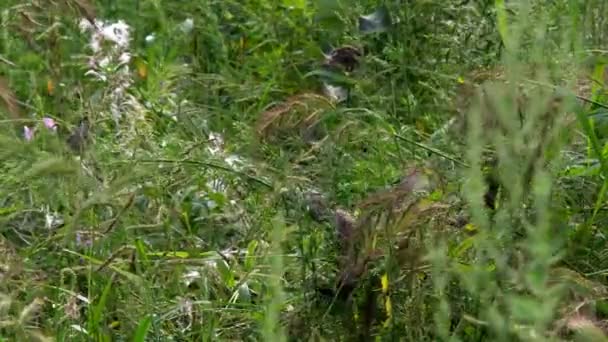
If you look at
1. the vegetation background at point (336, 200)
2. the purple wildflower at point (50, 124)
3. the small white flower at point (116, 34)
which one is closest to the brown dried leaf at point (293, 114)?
the vegetation background at point (336, 200)

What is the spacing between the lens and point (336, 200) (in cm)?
219

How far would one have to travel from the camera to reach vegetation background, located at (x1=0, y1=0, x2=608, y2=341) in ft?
5.69

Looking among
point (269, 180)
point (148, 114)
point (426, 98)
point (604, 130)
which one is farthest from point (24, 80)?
point (604, 130)

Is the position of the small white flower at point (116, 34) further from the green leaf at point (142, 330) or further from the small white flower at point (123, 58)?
the green leaf at point (142, 330)

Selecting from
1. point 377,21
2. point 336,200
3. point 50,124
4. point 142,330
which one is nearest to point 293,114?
point 336,200

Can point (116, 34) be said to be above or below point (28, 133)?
above

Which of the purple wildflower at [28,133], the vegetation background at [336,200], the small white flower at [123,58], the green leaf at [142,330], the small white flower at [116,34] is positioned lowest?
the green leaf at [142,330]

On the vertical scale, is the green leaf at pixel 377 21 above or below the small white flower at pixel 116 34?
above

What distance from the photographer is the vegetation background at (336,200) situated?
1735 mm

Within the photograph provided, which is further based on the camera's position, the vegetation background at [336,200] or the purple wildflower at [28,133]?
the purple wildflower at [28,133]

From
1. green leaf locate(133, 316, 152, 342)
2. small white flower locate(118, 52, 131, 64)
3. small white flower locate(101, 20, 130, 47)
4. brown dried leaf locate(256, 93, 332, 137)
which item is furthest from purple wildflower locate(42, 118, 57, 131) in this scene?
green leaf locate(133, 316, 152, 342)

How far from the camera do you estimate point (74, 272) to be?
2.11m

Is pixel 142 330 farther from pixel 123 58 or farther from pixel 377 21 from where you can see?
pixel 377 21

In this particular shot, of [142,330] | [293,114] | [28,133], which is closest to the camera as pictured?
[142,330]
